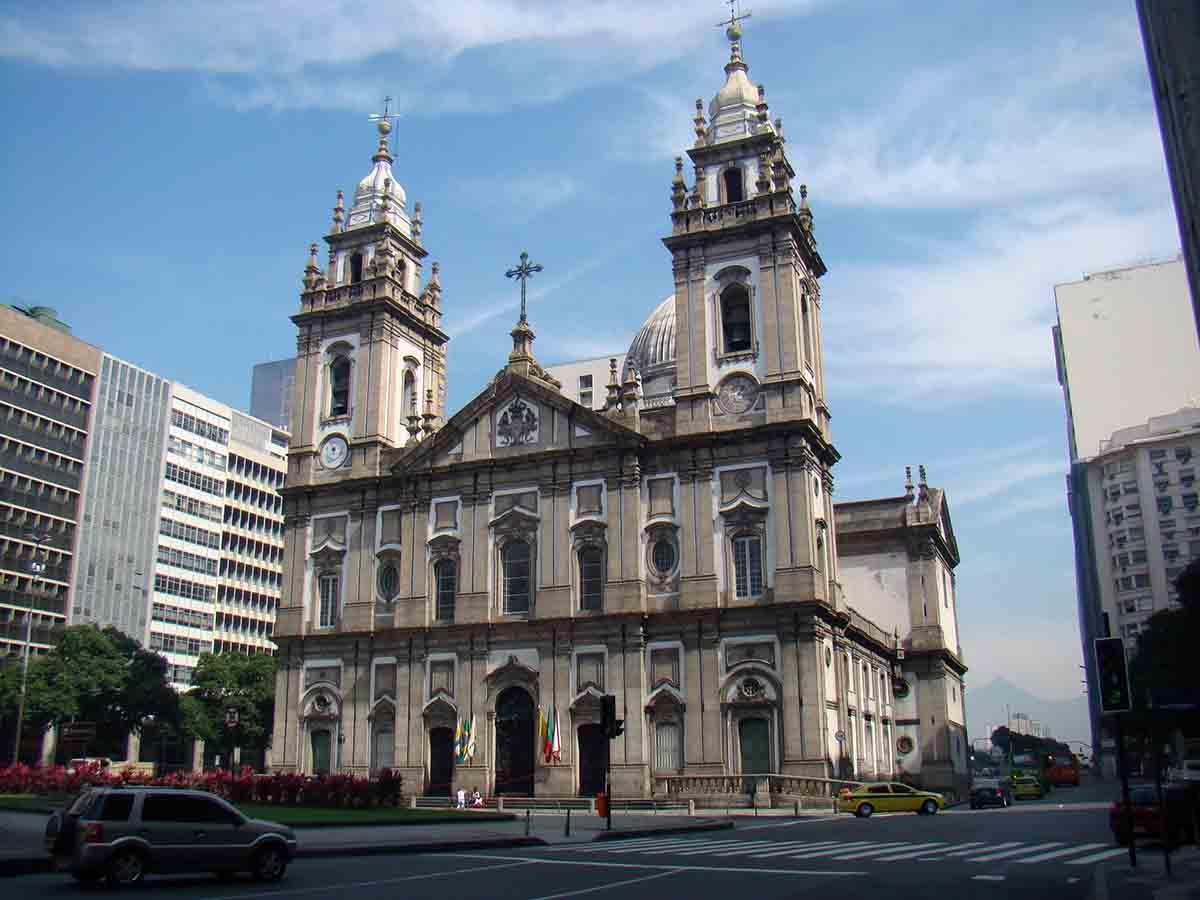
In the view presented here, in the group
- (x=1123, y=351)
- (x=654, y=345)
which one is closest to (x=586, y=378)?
(x=654, y=345)

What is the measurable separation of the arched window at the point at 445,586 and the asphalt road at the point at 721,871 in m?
22.2

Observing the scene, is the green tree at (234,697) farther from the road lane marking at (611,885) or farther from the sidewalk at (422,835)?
the road lane marking at (611,885)

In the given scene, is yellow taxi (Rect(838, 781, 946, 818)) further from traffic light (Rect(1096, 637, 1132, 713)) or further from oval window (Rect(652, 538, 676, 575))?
traffic light (Rect(1096, 637, 1132, 713))

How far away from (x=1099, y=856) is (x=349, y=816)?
20177 mm

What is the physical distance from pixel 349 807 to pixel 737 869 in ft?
74.9

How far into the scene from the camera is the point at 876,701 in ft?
177

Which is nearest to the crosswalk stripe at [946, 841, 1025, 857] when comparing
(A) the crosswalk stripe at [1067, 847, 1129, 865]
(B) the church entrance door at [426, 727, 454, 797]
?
(A) the crosswalk stripe at [1067, 847, 1129, 865]

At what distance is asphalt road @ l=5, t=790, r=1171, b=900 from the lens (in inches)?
631

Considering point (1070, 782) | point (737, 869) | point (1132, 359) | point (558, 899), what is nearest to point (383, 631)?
point (737, 869)

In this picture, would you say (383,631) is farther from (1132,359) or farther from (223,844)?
(1132,359)

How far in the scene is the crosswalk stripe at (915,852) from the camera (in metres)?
21.1

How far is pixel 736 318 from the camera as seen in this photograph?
4781 cm

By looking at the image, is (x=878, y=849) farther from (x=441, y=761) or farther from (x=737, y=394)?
(x=441, y=761)

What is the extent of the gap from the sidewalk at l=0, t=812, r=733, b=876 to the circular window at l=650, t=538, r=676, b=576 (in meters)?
11.7
